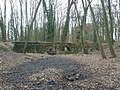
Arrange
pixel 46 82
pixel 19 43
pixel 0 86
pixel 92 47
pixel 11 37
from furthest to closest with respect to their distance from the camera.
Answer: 1. pixel 11 37
2. pixel 92 47
3. pixel 19 43
4. pixel 46 82
5. pixel 0 86

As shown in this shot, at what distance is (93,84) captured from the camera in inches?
348

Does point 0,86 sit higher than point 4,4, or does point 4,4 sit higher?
point 4,4

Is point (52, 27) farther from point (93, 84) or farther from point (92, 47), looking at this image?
point (93, 84)

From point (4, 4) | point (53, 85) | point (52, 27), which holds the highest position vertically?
point (4, 4)

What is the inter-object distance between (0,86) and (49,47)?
66.3 feet

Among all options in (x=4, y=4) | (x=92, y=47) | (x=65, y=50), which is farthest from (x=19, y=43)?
(x=4, y=4)

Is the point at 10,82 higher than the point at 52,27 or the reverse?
the reverse

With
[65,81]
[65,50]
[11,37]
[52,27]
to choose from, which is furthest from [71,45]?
[11,37]

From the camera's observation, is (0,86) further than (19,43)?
No

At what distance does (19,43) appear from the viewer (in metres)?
27.1

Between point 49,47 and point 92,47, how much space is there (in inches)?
274

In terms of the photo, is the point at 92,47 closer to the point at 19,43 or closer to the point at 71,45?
the point at 71,45

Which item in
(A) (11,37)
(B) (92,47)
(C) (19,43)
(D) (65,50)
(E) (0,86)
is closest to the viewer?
(E) (0,86)

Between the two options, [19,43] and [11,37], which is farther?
[11,37]
